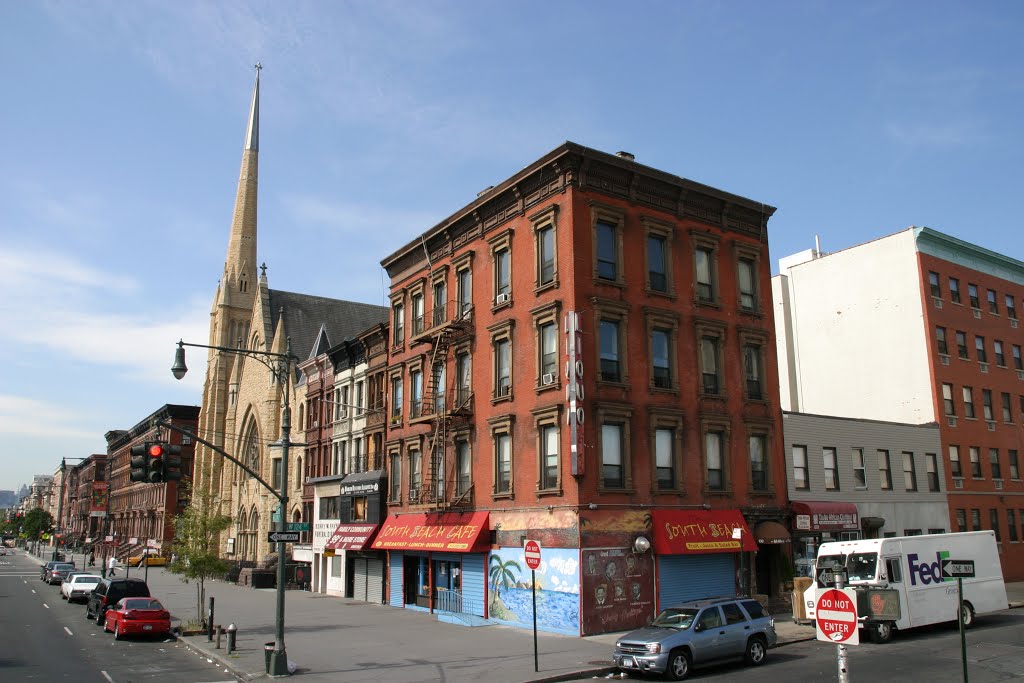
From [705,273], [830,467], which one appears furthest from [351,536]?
[830,467]

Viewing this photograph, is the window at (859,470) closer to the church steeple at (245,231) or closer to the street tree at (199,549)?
the street tree at (199,549)

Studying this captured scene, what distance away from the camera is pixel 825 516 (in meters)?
32.7

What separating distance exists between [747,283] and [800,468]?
313 inches

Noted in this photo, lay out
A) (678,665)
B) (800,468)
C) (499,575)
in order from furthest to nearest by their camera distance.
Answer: (800,468), (499,575), (678,665)

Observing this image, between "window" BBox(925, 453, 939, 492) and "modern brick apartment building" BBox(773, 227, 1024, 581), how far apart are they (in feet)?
2.22

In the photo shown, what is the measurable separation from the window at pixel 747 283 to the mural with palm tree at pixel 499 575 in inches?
541

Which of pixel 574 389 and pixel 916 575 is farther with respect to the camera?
pixel 574 389

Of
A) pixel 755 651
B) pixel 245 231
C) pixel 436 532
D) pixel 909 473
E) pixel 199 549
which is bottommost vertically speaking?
pixel 755 651

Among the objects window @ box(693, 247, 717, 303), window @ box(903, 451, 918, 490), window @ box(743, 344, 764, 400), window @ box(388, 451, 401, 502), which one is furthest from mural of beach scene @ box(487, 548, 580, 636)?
window @ box(903, 451, 918, 490)

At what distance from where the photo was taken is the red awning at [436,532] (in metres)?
30.2

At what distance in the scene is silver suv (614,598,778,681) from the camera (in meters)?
18.6

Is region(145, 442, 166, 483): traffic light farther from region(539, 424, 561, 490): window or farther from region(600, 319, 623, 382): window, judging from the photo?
region(600, 319, 623, 382): window

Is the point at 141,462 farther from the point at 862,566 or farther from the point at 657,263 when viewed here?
the point at 862,566

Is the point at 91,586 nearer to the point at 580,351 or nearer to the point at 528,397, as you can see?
the point at 528,397
